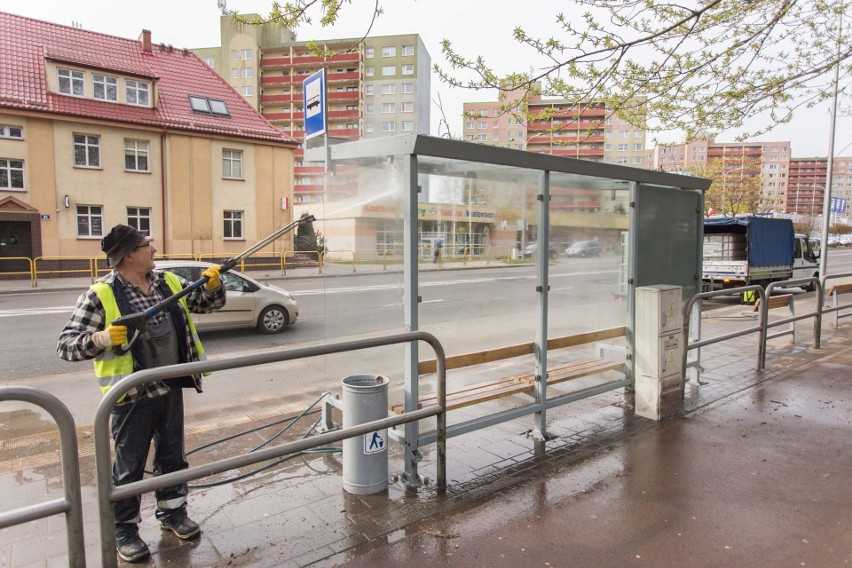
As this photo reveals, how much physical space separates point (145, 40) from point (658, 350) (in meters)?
30.4

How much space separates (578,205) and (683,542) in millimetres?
3042

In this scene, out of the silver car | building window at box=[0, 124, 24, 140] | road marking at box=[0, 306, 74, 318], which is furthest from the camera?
building window at box=[0, 124, 24, 140]

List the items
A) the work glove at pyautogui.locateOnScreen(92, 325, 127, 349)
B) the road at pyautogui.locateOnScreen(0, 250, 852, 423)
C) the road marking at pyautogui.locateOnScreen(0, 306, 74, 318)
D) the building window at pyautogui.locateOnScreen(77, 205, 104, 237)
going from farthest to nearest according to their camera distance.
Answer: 1. the building window at pyautogui.locateOnScreen(77, 205, 104, 237)
2. the road marking at pyautogui.locateOnScreen(0, 306, 74, 318)
3. the road at pyautogui.locateOnScreen(0, 250, 852, 423)
4. the work glove at pyautogui.locateOnScreen(92, 325, 127, 349)

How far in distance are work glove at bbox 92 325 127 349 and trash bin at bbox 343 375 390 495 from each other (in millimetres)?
1364

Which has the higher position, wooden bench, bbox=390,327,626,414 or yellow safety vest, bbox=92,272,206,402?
yellow safety vest, bbox=92,272,206,402

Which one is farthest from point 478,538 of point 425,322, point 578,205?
point 578,205

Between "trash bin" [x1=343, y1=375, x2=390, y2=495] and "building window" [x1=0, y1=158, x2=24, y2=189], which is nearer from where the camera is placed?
"trash bin" [x1=343, y1=375, x2=390, y2=495]

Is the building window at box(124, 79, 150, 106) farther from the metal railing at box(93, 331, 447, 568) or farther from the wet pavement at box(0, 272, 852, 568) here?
the metal railing at box(93, 331, 447, 568)

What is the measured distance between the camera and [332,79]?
65062 millimetres

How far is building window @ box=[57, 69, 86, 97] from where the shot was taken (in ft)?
76.2

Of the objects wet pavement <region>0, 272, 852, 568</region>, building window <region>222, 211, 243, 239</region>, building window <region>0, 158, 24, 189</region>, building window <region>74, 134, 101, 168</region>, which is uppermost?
building window <region>74, 134, 101, 168</region>

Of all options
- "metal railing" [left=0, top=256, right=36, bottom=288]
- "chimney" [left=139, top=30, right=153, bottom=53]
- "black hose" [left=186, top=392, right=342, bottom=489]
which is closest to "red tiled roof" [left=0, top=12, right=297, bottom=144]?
"chimney" [left=139, top=30, right=153, bottom=53]

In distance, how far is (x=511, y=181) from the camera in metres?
4.65

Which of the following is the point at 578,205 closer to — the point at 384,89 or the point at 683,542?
the point at 683,542
